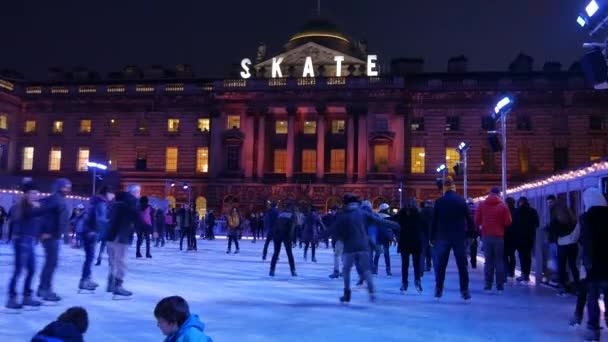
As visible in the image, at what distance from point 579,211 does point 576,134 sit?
141 feet

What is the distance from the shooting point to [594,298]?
23.6 ft

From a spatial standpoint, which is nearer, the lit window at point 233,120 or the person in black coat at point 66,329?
the person in black coat at point 66,329

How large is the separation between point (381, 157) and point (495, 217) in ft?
146

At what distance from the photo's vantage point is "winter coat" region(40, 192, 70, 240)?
9594 millimetres

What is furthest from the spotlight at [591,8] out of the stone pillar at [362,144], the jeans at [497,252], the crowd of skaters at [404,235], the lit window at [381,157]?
the lit window at [381,157]

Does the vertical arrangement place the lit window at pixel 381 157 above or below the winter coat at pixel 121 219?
above

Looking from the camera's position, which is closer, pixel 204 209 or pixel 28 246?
pixel 28 246

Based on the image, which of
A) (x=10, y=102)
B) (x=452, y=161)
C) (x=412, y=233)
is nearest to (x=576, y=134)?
(x=452, y=161)

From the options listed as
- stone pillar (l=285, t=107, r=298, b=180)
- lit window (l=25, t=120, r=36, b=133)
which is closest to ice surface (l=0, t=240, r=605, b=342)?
stone pillar (l=285, t=107, r=298, b=180)

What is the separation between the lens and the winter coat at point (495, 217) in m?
12.1

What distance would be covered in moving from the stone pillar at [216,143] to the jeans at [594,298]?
51978mm

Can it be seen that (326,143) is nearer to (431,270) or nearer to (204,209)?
(204,209)

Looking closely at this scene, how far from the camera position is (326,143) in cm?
5916

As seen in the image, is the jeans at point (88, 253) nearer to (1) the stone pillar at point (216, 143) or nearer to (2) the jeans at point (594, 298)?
(2) the jeans at point (594, 298)
